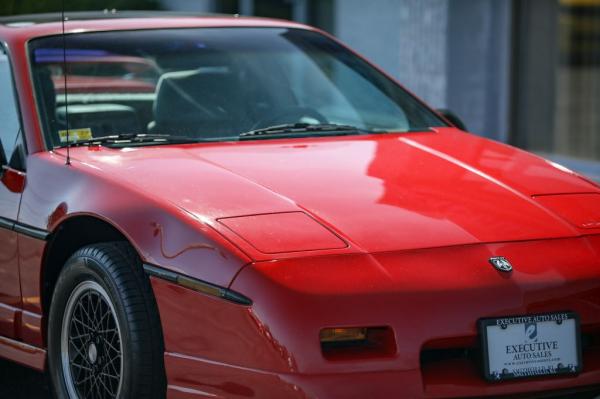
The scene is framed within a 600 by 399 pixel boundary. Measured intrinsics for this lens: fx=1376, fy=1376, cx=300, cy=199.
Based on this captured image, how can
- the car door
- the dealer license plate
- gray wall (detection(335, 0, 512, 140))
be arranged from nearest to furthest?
the dealer license plate, the car door, gray wall (detection(335, 0, 512, 140))

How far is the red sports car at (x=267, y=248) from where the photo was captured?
147 inches

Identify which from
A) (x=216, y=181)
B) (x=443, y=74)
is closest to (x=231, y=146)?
(x=216, y=181)

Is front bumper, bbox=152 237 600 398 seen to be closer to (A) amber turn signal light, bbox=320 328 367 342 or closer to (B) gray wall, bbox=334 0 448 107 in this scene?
(A) amber turn signal light, bbox=320 328 367 342

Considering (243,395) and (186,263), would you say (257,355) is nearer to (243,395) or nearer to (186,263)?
(243,395)

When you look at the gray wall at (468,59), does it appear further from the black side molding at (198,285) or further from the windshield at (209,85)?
the black side molding at (198,285)

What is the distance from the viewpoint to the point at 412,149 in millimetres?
4930

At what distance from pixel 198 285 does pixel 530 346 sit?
37.1 inches

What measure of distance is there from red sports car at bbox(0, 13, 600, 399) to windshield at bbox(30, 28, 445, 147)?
16 millimetres

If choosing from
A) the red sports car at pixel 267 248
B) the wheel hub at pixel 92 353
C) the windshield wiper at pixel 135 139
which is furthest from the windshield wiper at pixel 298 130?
the wheel hub at pixel 92 353

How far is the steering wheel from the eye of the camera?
5.29 meters

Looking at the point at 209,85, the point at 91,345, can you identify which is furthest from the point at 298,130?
the point at 91,345

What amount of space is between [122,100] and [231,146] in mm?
901

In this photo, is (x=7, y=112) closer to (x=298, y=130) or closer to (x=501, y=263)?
(x=298, y=130)

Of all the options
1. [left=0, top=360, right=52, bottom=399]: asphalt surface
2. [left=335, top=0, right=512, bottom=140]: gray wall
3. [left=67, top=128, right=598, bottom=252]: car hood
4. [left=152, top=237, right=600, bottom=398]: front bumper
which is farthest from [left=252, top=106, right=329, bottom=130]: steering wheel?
[left=335, top=0, right=512, bottom=140]: gray wall
